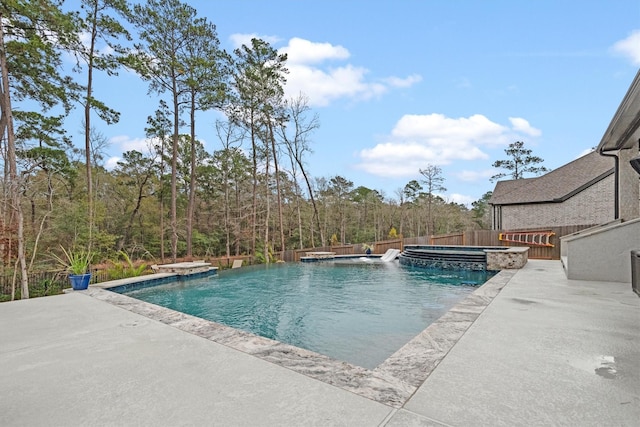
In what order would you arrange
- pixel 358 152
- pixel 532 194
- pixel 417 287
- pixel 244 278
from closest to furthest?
pixel 417 287, pixel 244 278, pixel 532 194, pixel 358 152

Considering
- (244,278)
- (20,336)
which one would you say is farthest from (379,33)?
(20,336)

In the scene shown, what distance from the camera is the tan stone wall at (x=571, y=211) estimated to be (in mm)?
12977

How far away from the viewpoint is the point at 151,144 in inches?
742

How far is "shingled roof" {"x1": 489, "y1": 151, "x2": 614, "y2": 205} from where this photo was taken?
544 inches

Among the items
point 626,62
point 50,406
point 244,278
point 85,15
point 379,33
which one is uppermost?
point 85,15

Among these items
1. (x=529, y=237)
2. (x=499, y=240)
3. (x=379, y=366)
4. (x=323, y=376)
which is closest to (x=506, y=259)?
(x=529, y=237)

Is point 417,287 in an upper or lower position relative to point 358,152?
lower

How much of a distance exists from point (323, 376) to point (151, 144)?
20197mm

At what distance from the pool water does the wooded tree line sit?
353 centimetres

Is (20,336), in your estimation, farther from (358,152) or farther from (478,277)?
(358,152)

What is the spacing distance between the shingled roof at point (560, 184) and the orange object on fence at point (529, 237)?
8.28ft

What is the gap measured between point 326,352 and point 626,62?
38.7ft

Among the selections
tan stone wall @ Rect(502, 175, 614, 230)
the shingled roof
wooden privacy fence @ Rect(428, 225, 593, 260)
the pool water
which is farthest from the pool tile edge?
the shingled roof

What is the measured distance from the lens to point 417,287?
24.4 feet
